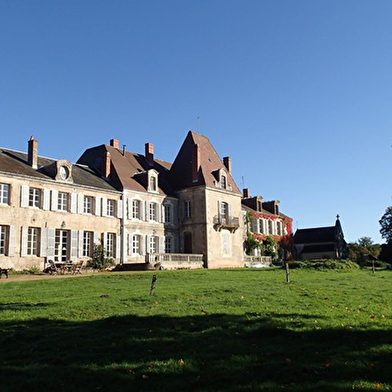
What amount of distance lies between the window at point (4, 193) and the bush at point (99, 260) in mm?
6579

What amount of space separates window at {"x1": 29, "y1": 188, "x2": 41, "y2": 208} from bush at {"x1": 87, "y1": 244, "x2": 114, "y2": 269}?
4887 millimetres

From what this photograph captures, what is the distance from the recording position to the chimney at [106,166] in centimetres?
Answer: 3313

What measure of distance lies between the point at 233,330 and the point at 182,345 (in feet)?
4.23

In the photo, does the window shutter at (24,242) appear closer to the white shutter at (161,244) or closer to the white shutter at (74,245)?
the white shutter at (74,245)

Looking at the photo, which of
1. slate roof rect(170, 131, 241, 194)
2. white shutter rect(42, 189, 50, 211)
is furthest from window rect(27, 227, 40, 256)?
slate roof rect(170, 131, 241, 194)

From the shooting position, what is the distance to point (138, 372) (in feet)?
19.8

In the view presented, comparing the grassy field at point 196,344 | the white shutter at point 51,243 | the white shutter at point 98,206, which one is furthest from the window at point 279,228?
the grassy field at point 196,344

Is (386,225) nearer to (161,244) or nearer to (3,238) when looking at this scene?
(161,244)

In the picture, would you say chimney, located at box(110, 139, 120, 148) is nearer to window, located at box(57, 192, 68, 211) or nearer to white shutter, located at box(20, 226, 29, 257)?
window, located at box(57, 192, 68, 211)

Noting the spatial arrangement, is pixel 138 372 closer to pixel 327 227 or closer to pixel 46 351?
pixel 46 351

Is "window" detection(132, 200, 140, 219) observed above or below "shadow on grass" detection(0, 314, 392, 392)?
above

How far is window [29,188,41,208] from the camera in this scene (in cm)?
2683

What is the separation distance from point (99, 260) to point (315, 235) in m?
36.4

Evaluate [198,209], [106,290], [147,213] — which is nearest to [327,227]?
[198,209]
